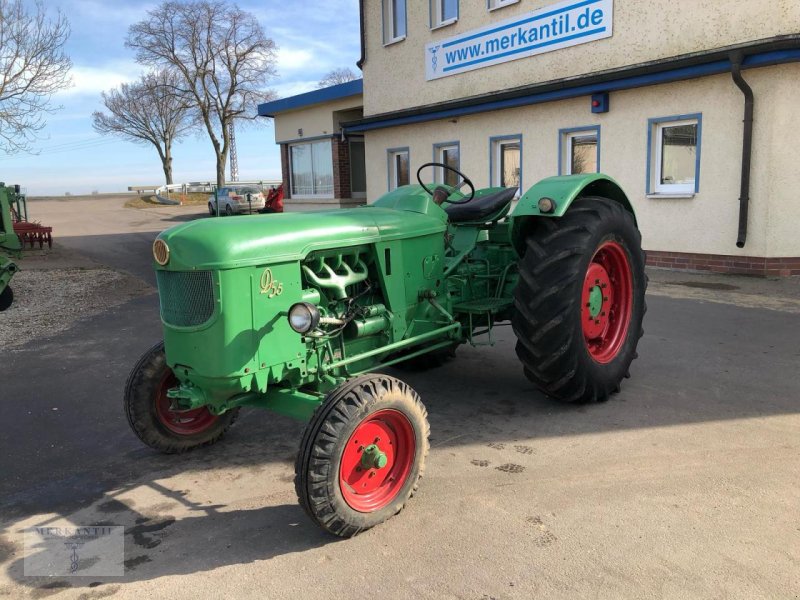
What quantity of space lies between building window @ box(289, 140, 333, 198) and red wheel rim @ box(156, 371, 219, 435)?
15.1m

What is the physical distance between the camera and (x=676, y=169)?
9.81 meters

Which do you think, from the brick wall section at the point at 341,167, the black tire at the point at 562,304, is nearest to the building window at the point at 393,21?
the brick wall section at the point at 341,167

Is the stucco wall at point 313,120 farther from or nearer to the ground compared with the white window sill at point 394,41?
nearer to the ground

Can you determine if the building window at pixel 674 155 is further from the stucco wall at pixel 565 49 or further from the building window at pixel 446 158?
the building window at pixel 446 158

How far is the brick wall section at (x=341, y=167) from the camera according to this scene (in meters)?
17.9

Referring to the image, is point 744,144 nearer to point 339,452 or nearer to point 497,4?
point 497,4

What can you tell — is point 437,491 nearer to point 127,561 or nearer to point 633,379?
point 127,561

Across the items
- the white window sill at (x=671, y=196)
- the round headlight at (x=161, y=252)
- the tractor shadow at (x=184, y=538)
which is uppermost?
the white window sill at (x=671, y=196)

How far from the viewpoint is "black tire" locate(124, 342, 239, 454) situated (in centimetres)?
373

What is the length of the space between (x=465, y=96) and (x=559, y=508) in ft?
36.6

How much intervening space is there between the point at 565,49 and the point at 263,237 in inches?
371

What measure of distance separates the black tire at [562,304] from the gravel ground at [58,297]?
5.57 m

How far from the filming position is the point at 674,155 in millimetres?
9797

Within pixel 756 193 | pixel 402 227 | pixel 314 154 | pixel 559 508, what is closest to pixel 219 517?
pixel 559 508
